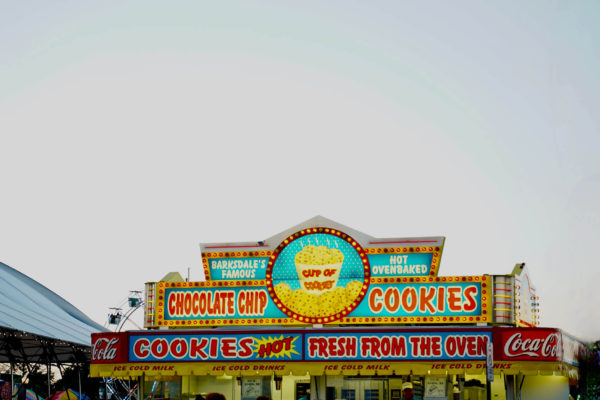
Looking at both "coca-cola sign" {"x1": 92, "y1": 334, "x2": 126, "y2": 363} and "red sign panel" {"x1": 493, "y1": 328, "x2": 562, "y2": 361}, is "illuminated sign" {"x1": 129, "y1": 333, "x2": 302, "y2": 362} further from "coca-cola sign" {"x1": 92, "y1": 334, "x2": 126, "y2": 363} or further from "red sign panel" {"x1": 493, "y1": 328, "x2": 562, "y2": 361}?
"red sign panel" {"x1": 493, "y1": 328, "x2": 562, "y2": 361}

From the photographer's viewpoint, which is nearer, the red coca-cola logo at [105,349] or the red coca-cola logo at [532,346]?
Answer: the red coca-cola logo at [532,346]

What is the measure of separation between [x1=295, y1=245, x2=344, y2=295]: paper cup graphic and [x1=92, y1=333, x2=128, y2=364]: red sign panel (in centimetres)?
633

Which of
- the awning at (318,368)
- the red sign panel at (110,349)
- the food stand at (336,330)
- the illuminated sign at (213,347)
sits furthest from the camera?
the red sign panel at (110,349)

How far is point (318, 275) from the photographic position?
28.2 metres

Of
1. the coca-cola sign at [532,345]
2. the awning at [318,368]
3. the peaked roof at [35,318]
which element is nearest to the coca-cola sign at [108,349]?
the awning at [318,368]

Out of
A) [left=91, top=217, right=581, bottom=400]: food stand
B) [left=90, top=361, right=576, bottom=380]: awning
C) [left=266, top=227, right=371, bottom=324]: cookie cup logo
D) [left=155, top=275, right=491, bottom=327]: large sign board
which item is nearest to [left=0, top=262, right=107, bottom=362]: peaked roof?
[left=90, top=361, right=576, bottom=380]: awning

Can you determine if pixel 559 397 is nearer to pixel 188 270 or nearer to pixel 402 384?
pixel 402 384

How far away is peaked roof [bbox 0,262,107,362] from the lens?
40375 millimetres

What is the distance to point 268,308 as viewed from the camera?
28375 millimetres

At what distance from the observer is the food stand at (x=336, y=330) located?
2627cm

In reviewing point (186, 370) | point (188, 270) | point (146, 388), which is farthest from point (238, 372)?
point (188, 270)

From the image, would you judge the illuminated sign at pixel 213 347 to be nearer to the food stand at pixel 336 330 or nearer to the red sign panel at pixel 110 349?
the food stand at pixel 336 330

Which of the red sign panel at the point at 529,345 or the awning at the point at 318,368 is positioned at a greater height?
the red sign panel at the point at 529,345

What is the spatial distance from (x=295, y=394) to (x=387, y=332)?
14.6 feet
